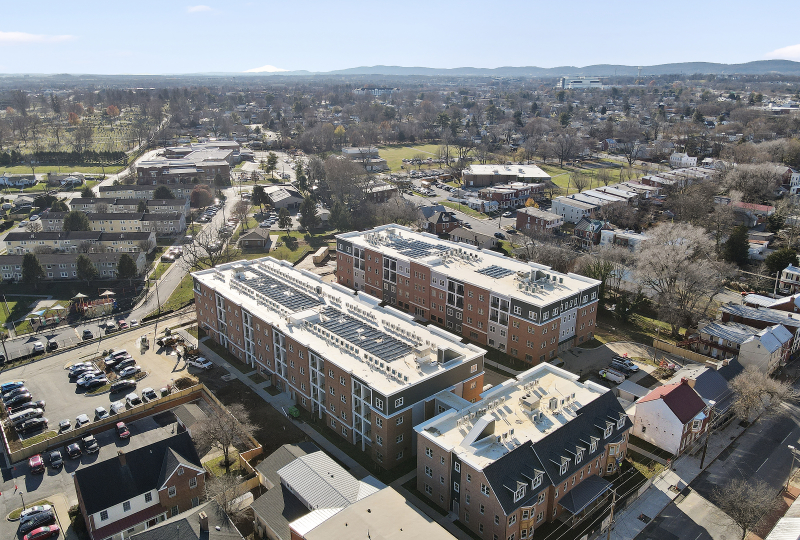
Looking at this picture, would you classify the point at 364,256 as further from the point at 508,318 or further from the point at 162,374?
the point at 162,374

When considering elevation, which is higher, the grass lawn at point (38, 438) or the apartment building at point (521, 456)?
the apartment building at point (521, 456)

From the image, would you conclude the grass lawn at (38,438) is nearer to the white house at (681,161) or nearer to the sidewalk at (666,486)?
the sidewalk at (666,486)

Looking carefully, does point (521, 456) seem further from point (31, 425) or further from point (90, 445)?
point (31, 425)

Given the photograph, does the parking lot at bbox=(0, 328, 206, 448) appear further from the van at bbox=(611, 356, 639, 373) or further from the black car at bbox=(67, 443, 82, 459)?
the van at bbox=(611, 356, 639, 373)

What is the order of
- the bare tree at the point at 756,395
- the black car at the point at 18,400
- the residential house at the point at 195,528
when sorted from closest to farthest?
the residential house at the point at 195,528
the bare tree at the point at 756,395
the black car at the point at 18,400

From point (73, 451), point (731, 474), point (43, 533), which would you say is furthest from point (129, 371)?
point (731, 474)

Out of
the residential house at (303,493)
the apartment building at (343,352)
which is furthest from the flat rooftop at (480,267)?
the residential house at (303,493)

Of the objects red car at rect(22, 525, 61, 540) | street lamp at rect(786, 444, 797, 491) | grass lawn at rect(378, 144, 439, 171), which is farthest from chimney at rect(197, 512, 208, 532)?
grass lawn at rect(378, 144, 439, 171)
